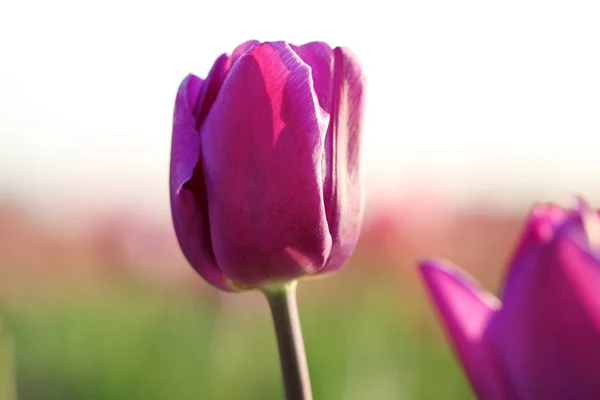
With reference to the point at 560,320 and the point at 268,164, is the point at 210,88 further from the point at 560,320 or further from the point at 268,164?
the point at 560,320

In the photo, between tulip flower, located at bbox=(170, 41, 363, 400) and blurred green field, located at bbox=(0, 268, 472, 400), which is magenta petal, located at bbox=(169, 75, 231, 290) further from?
blurred green field, located at bbox=(0, 268, 472, 400)

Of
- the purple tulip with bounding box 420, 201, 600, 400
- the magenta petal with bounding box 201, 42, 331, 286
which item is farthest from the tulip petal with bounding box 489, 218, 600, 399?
the magenta petal with bounding box 201, 42, 331, 286

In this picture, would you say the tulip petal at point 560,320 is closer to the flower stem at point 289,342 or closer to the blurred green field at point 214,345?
the flower stem at point 289,342

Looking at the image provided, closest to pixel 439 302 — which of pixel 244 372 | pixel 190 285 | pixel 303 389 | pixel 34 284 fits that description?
pixel 303 389

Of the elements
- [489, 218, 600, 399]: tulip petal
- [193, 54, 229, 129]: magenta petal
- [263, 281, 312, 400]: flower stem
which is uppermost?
[193, 54, 229, 129]: magenta petal

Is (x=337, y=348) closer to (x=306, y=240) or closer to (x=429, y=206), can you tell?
(x=429, y=206)

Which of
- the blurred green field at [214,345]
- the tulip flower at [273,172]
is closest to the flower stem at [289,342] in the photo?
the tulip flower at [273,172]

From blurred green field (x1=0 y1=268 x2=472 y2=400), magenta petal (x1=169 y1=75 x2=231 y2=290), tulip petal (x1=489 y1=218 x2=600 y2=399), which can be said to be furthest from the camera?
blurred green field (x1=0 y1=268 x2=472 y2=400)
